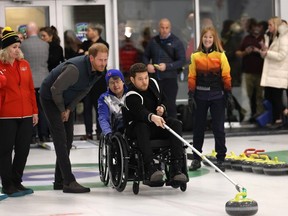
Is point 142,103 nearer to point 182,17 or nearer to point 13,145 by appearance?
point 13,145

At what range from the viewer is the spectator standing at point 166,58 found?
535 inches

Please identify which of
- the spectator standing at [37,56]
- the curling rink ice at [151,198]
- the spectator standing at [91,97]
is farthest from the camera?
the spectator standing at [91,97]

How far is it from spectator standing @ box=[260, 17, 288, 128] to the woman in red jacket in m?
7.00

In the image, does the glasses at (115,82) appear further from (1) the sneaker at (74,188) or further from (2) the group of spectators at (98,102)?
(1) the sneaker at (74,188)

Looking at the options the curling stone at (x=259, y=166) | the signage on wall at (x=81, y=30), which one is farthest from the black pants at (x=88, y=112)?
the curling stone at (x=259, y=166)

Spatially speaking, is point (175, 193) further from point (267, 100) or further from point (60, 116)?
point (267, 100)

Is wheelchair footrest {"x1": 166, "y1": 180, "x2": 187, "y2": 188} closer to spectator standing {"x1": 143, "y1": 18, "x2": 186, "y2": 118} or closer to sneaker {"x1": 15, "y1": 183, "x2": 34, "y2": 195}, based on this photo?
sneaker {"x1": 15, "y1": 183, "x2": 34, "y2": 195}

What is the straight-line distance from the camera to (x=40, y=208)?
7.45 m

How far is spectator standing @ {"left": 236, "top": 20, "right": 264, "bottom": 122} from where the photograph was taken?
15422mm

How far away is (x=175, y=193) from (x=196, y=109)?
1724 mm

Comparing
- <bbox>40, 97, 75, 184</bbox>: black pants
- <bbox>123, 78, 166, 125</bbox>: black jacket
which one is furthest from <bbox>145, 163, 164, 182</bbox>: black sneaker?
<bbox>40, 97, 75, 184</bbox>: black pants

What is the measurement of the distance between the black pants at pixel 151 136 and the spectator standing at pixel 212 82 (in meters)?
1.38

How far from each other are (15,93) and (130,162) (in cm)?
125

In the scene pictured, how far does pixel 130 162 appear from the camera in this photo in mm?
8156
